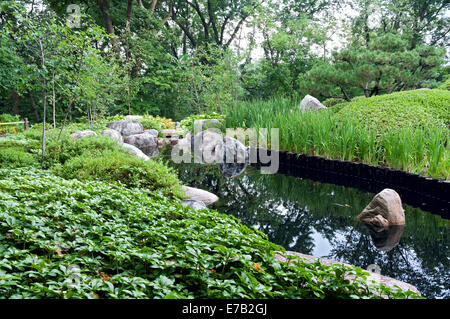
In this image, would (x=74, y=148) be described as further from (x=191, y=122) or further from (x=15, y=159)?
(x=191, y=122)

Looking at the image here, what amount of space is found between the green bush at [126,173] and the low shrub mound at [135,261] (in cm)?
158

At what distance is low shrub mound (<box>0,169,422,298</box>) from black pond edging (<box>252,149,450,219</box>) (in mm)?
3262

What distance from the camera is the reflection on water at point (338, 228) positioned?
10.3ft

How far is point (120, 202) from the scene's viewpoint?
10.4ft

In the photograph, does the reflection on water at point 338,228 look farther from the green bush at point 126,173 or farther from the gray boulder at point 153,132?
the gray boulder at point 153,132

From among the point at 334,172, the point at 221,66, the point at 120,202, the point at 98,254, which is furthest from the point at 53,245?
the point at 221,66

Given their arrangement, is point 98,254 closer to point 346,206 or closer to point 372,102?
point 346,206

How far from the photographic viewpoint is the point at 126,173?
4.77 metres

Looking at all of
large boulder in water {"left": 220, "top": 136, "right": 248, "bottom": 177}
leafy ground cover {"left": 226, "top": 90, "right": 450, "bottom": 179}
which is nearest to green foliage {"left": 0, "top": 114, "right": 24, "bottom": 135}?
large boulder in water {"left": 220, "top": 136, "right": 248, "bottom": 177}

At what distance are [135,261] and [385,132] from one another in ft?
18.9

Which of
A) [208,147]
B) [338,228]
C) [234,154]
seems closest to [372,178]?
[338,228]

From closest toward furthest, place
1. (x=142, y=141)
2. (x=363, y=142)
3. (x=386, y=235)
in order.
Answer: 1. (x=386, y=235)
2. (x=363, y=142)
3. (x=142, y=141)

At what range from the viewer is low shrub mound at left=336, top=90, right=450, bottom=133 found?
6.76 m
